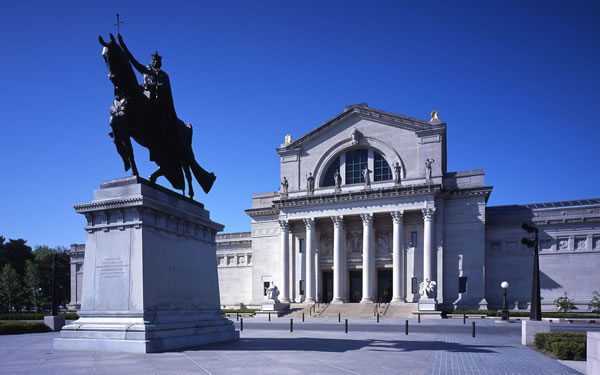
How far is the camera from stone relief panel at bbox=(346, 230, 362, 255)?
181 ft

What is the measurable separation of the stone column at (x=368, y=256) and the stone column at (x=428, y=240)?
5.70 meters

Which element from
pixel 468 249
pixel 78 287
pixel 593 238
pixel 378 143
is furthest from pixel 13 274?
pixel 593 238

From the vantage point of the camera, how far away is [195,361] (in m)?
13.4

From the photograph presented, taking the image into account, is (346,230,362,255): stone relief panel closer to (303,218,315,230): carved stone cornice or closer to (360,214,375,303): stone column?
(360,214,375,303): stone column

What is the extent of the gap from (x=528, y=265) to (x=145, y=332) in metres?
44.9

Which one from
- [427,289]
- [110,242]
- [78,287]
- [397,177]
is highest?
[397,177]

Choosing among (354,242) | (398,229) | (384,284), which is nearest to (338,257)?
(354,242)

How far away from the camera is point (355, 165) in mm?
56281

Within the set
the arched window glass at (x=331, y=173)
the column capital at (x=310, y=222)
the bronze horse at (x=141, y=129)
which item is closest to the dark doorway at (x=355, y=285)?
the column capital at (x=310, y=222)

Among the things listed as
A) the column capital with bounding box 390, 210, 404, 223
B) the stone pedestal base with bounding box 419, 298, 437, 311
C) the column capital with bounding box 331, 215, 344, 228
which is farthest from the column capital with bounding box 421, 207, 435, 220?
the column capital with bounding box 331, 215, 344, 228

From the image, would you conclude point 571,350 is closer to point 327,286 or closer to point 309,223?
point 309,223

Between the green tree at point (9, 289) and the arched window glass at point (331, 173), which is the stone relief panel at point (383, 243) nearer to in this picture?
the arched window glass at point (331, 173)

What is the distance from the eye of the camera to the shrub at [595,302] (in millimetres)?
43966

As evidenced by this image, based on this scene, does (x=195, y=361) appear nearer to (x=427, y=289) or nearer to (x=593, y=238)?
(x=427, y=289)
